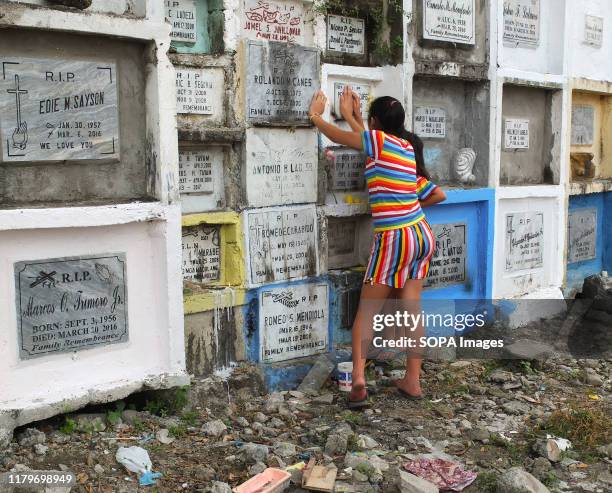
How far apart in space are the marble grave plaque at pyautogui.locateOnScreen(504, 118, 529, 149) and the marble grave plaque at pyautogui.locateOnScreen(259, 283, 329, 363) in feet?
7.35

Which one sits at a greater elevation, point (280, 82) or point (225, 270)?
point (280, 82)

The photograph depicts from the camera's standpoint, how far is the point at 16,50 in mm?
3334

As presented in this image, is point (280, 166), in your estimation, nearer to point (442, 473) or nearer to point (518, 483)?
point (442, 473)

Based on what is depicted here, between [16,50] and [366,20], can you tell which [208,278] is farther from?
[366,20]

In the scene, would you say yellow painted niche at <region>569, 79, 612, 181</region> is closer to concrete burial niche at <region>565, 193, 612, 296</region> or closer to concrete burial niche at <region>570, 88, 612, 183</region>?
concrete burial niche at <region>570, 88, 612, 183</region>

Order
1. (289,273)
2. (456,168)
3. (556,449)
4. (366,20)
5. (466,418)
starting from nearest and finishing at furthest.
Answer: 1. (556,449)
2. (466,418)
3. (289,273)
4. (366,20)
5. (456,168)

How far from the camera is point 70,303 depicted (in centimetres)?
352

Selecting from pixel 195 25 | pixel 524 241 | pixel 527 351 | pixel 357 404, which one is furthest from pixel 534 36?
pixel 357 404

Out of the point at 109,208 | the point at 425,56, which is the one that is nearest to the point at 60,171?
the point at 109,208

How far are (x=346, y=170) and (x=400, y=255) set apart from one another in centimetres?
86

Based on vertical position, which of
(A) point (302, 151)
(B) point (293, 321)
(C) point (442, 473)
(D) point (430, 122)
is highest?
(D) point (430, 122)

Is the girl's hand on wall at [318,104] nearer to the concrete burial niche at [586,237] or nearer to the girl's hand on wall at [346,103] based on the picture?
the girl's hand on wall at [346,103]

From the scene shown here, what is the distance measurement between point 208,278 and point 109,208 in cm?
98

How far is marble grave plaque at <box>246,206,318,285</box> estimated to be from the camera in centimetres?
440
